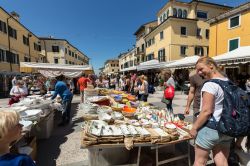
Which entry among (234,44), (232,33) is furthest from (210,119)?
(232,33)

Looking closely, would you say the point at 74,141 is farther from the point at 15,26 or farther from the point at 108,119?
the point at 15,26

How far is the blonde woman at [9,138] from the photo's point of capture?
1135 millimetres

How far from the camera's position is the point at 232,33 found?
1684 cm

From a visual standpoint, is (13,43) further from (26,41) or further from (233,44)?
(233,44)

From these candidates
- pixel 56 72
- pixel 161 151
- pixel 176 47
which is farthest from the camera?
pixel 176 47

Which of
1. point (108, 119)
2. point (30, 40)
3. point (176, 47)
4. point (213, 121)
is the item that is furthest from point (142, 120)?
point (30, 40)

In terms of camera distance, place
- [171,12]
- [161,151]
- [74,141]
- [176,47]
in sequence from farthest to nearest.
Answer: [171,12] < [176,47] < [74,141] < [161,151]

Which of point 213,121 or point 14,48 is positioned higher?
point 14,48

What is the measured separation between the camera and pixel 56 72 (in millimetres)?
10211

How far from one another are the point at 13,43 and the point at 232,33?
83.2 ft

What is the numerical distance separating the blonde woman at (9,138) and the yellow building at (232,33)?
52.3 feet

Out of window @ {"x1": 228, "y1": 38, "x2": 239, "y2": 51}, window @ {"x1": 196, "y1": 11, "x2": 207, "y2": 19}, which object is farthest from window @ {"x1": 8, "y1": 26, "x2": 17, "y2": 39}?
window @ {"x1": 196, "y1": 11, "x2": 207, "y2": 19}

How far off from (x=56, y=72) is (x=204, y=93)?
32.6 ft

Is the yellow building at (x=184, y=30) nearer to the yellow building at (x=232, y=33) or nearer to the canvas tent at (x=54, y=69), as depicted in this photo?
the yellow building at (x=232, y=33)
